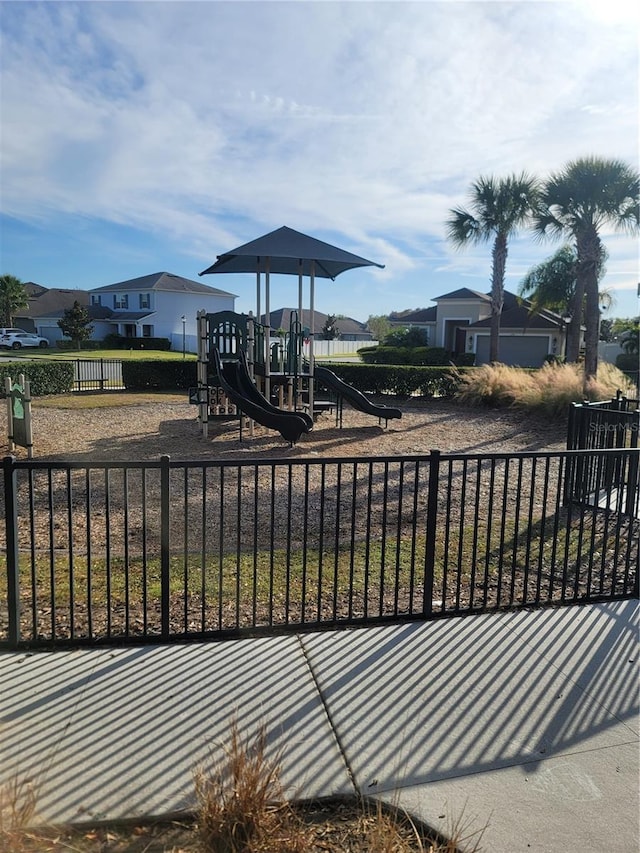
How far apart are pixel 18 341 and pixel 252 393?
41248 mm

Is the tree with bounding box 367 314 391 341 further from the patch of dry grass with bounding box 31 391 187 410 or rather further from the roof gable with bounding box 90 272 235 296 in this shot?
the patch of dry grass with bounding box 31 391 187 410

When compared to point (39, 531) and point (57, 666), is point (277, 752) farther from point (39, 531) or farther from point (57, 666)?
point (39, 531)

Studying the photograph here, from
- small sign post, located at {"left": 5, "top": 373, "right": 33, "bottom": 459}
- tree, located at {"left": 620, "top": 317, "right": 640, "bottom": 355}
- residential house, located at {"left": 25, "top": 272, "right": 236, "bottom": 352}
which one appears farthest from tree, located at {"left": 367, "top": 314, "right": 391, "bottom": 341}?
small sign post, located at {"left": 5, "top": 373, "right": 33, "bottom": 459}

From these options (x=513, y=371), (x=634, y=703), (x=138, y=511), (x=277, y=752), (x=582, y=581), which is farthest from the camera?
(x=513, y=371)

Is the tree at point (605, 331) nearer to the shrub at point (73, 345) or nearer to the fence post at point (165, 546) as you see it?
the shrub at point (73, 345)

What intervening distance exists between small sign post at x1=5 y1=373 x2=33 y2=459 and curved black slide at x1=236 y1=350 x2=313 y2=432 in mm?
3664

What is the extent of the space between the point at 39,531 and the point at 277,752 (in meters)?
3.91

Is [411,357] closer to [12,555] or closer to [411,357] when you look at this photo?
[411,357]

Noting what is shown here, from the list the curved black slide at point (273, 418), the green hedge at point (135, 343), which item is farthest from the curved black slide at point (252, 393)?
the green hedge at point (135, 343)

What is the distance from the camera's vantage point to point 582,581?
480 cm

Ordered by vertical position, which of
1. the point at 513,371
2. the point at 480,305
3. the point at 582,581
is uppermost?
the point at 480,305

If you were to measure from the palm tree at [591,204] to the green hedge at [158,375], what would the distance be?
1326 cm

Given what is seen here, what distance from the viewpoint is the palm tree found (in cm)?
2014

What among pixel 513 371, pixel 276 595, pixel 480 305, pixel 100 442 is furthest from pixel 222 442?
pixel 480 305
